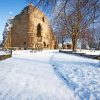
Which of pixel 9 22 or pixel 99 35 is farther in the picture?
pixel 99 35

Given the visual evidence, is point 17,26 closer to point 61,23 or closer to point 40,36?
point 40,36

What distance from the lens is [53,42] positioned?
77.2m

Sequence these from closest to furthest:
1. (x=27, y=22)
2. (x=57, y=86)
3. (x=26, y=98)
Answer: (x=26, y=98) → (x=57, y=86) → (x=27, y=22)

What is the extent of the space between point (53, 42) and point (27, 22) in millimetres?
12771

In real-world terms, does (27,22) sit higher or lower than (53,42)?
higher

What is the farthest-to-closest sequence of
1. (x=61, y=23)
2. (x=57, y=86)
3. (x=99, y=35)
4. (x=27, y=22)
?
1. (x=99, y=35)
2. (x=27, y=22)
3. (x=61, y=23)
4. (x=57, y=86)

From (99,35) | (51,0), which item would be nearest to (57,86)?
(51,0)

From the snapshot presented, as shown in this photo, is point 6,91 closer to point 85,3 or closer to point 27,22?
point 85,3

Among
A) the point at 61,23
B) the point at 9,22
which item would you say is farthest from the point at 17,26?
the point at 61,23

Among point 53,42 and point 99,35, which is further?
point 99,35

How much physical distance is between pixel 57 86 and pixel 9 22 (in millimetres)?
61936

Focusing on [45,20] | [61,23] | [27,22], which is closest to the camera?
[61,23]

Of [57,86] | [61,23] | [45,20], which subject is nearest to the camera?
[57,86]

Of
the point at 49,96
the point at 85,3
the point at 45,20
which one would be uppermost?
the point at 45,20
